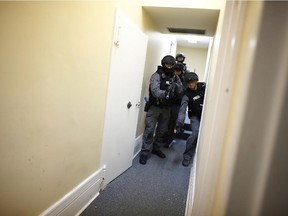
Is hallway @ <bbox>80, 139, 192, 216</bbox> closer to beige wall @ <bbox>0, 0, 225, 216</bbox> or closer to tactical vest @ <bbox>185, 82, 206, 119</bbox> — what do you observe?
beige wall @ <bbox>0, 0, 225, 216</bbox>

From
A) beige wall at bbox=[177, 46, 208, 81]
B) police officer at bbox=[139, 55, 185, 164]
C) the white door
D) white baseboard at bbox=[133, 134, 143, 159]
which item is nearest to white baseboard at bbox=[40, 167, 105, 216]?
the white door

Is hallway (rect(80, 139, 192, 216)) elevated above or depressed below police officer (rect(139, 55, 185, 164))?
below

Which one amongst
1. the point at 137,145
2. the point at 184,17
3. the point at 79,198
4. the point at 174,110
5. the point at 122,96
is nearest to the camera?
the point at 79,198

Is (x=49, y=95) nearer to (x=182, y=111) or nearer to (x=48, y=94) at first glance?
(x=48, y=94)

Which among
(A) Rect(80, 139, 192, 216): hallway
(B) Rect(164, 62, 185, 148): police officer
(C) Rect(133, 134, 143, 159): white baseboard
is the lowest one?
(A) Rect(80, 139, 192, 216): hallway

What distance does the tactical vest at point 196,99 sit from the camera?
294cm

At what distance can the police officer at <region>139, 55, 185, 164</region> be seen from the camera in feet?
9.16

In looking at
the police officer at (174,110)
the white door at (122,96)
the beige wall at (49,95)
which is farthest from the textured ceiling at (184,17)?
the beige wall at (49,95)

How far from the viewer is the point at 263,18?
39cm

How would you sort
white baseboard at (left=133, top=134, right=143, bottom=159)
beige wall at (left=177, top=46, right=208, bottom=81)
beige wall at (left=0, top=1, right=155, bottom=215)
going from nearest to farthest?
beige wall at (left=0, top=1, right=155, bottom=215), white baseboard at (left=133, top=134, right=143, bottom=159), beige wall at (left=177, top=46, right=208, bottom=81)

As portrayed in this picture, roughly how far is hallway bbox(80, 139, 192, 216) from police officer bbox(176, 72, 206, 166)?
0.28 m

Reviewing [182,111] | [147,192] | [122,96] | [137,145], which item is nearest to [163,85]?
[182,111]

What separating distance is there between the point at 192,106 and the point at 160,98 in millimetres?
491

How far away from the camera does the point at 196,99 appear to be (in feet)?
9.64
